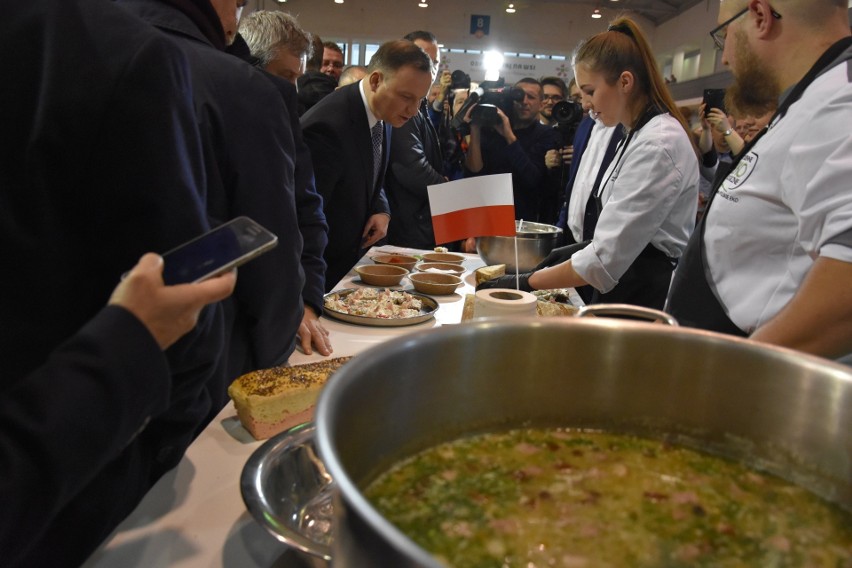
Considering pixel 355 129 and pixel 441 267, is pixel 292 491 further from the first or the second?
pixel 355 129

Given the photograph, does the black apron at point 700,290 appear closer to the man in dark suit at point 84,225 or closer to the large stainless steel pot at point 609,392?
the large stainless steel pot at point 609,392

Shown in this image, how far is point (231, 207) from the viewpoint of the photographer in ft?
4.32

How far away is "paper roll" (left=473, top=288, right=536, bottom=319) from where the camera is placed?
1331 millimetres

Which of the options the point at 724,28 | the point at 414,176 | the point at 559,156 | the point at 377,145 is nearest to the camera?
the point at 724,28

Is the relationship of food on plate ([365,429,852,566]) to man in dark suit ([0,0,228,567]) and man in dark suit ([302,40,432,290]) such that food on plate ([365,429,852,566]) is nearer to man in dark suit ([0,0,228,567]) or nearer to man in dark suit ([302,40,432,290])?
man in dark suit ([0,0,228,567])

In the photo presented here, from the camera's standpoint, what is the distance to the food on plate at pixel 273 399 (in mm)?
1130

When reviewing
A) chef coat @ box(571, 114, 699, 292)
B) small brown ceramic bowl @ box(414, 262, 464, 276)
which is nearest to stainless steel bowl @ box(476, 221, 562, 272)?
small brown ceramic bowl @ box(414, 262, 464, 276)

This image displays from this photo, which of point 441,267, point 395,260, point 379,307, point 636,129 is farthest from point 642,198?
point 395,260

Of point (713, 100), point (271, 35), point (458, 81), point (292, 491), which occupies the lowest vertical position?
point (292, 491)

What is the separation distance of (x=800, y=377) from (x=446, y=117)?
457 cm

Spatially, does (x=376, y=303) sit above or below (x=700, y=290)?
below

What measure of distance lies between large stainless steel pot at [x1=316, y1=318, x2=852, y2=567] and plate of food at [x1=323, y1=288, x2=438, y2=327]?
106 cm

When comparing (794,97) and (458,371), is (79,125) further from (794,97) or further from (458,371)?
(794,97)

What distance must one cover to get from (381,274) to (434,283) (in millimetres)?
263
